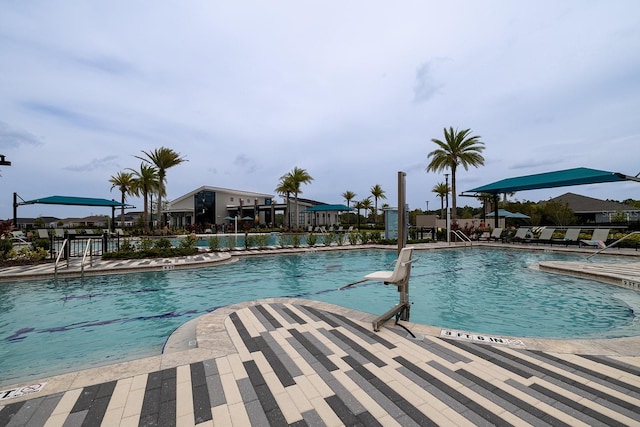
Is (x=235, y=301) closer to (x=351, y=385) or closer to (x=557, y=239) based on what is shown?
(x=351, y=385)

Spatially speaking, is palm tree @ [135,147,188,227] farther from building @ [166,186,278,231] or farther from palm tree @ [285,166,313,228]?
palm tree @ [285,166,313,228]

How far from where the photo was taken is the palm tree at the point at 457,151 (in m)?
25.1

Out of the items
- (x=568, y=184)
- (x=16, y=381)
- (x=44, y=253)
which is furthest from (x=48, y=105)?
(x=568, y=184)

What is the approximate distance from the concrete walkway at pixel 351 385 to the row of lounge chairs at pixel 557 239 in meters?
14.3

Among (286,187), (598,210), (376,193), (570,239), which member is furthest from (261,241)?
(598,210)

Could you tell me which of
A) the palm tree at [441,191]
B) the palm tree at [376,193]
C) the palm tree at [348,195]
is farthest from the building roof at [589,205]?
the palm tree at [348,195]

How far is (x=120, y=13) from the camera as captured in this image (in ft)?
29.7

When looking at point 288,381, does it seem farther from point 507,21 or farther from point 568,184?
point 568,184

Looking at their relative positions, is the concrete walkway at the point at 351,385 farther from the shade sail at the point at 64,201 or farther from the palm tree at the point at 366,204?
the palm tree at the point at 366,204

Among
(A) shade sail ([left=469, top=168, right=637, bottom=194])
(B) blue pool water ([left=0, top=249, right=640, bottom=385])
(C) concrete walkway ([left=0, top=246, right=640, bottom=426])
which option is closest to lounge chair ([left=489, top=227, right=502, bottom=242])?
(A) shade sail ([left=469, top=168, right=637, bottom=194])

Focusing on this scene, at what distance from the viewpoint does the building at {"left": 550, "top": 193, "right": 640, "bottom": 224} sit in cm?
3338

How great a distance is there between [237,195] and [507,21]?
3686 centimetres

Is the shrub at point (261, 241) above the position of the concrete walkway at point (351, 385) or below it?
above

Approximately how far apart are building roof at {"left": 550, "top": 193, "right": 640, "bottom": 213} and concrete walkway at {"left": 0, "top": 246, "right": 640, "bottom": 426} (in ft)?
124
